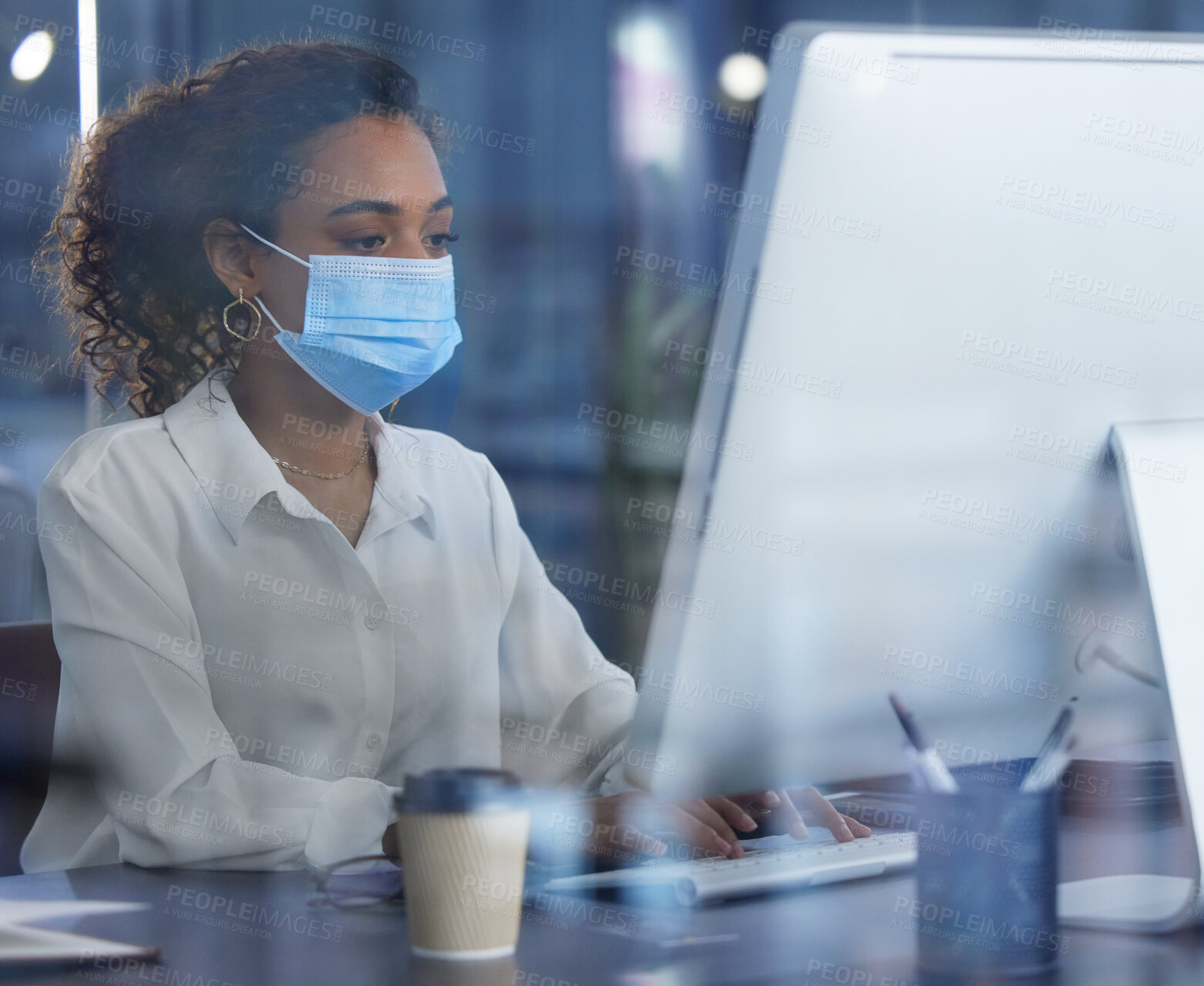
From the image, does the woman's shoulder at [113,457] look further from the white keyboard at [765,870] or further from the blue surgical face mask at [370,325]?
the white keyboard at [765,870]

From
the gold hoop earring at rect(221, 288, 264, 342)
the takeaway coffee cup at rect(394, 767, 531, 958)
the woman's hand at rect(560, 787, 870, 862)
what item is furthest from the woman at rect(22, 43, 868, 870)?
the takeaway coffee cup at rect(394, 767, 531, 958)

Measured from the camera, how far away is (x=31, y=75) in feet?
4.09

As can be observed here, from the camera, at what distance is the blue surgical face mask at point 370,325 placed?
1.29 metres

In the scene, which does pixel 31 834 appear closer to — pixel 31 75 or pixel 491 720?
pixel 491 720

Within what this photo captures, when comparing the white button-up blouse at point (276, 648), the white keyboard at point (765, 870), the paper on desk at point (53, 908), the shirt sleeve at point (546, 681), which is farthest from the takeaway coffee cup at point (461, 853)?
the shirt sleeve at point (546, 681)

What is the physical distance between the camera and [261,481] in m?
1.32

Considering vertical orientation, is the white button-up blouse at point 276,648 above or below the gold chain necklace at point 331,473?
below

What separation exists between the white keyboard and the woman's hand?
10mm

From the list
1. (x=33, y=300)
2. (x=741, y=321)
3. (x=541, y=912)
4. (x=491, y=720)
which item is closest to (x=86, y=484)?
(x=33, y=300)

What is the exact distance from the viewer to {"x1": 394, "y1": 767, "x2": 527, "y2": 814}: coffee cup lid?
0.56 m

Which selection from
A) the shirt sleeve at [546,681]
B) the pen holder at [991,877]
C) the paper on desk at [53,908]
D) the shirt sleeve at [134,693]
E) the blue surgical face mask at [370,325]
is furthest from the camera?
the shirt sleeve at [546,681]

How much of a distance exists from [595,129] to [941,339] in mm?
1186

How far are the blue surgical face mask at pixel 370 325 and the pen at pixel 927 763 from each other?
90 cm

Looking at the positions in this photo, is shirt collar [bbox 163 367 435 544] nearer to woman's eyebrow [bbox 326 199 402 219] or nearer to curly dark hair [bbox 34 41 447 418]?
curly dark hair [bbox 34 41 447 418]
